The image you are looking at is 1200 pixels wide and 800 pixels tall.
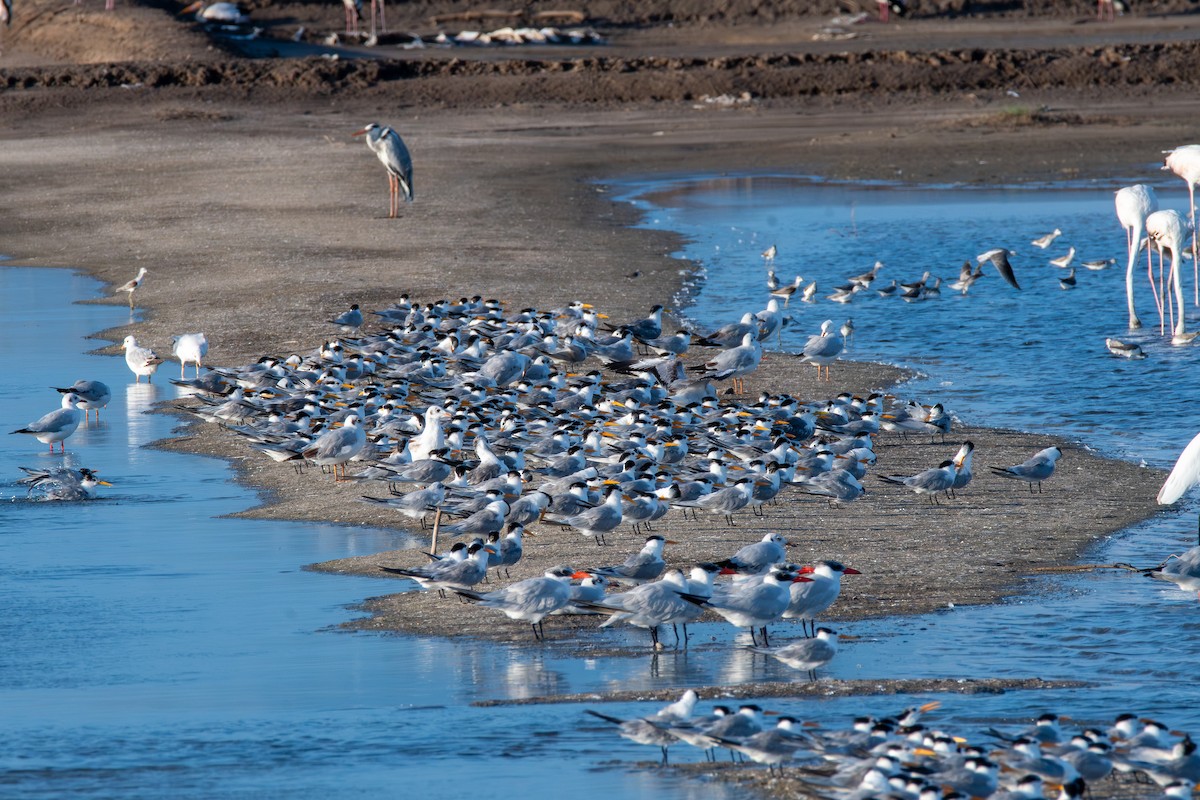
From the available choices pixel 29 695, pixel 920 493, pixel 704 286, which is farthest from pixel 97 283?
pixel 29 695

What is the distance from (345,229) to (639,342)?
1154 cm

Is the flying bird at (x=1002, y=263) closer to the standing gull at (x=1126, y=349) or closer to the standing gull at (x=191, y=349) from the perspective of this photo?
the standing gull at (x=1126, y=349)

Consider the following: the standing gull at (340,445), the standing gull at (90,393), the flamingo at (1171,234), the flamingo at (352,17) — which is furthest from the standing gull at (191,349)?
the flamingo at (352,17)

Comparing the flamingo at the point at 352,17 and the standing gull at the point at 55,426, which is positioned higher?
the flamingo at the point at 352,17

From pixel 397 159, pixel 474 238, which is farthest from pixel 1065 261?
pixel 397 159

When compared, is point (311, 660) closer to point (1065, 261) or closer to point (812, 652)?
point (812, 652)

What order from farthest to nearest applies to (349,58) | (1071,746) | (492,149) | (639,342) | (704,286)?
(349,58) < (492,149) < (704,286) < (639,342) < (1071,746)

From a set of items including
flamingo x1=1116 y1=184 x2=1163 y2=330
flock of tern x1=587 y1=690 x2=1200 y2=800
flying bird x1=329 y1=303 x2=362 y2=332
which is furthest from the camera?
flamingo x1=1116 y1=184 x2=1163 y2=330

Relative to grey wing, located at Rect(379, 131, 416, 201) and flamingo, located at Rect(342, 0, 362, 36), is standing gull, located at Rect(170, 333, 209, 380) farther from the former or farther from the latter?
flamingo, located at Rect(342, 0, 362, 36)

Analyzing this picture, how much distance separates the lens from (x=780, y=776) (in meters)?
8.15

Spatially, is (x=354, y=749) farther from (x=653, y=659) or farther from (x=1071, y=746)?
(x=1071, y=746)

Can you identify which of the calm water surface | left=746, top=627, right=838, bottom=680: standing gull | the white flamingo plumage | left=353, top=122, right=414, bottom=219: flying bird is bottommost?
the calm water surface

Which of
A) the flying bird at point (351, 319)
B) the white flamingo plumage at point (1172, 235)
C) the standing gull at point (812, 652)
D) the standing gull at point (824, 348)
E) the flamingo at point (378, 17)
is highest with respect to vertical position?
the flamingo at point (378, 17)

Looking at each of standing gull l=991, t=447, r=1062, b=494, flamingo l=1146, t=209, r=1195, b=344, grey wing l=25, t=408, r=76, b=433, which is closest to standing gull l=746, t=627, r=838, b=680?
standing gull l=991, t=447, r=1062, b=494
